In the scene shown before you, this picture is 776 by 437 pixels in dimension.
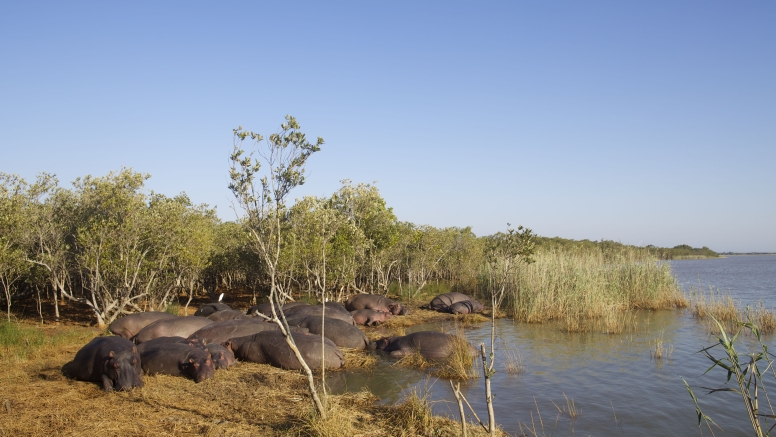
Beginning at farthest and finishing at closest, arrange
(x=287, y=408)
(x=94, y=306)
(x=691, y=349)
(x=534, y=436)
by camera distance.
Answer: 1. (x=94, y=306)
2. (x=691, y=349)
3. (x=287, y=408)
4. (x=534, y=436)

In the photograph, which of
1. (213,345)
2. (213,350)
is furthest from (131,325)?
(213,350)

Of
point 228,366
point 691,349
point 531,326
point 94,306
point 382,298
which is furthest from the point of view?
point 382,298

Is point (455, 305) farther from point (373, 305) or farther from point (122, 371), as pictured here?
point (122, 371)

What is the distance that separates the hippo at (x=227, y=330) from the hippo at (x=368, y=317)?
18.4 feet

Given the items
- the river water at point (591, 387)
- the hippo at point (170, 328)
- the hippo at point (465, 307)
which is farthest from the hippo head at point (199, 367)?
the hippo at point (465, 307)

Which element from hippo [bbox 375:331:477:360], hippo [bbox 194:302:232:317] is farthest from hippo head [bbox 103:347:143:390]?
hippo [bbox 194:302:232:317]

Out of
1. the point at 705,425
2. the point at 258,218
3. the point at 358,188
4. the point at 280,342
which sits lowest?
the point at 705,425

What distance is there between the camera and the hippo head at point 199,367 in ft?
32.6

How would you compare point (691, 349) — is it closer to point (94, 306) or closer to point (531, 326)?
point (531, 326)

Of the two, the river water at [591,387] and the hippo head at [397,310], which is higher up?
the hippo head at [397,310]

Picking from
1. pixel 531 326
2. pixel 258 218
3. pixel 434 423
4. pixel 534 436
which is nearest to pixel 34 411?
pixel 258 218

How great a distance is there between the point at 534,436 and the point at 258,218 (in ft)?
17.0

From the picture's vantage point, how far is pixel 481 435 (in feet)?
23.4

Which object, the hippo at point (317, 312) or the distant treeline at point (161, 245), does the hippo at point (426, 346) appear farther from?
the hippo at point (317, 312)
